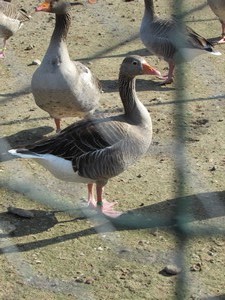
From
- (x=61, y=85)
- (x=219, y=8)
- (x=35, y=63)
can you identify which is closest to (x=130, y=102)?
(x=61, y=85)

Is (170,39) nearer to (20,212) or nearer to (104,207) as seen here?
(104,207)

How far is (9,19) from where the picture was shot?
580 cm

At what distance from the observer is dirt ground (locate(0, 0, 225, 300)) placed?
307 cm

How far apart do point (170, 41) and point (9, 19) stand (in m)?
1.34

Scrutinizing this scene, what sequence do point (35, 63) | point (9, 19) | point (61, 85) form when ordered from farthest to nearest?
point (9, 19) < point (35, 63) < point (61, 85)

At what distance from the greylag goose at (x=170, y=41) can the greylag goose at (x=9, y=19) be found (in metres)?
1.06

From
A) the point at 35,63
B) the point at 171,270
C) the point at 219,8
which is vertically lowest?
the point at 171,270

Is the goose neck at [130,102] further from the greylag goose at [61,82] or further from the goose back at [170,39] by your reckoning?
the goose back at [170,39]

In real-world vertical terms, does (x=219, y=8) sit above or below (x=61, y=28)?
below

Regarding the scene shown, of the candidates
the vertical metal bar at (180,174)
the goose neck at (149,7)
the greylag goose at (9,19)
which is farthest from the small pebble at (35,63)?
the vertical metal bar at (180,174)

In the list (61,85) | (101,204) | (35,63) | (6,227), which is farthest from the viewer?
(35,63)

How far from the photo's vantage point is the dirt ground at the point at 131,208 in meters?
3.07

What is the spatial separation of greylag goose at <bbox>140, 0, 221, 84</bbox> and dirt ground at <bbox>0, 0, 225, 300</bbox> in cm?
14

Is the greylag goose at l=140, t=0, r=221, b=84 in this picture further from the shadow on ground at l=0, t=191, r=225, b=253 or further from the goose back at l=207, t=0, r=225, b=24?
the shadow on ground at l=0, t=191, r=225, b=253
